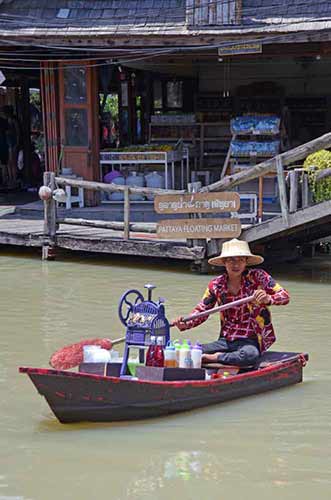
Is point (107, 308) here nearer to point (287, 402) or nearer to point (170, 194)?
point (170, 194)

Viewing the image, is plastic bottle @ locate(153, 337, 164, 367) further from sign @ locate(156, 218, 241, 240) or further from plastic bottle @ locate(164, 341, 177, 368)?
sign @ locate(156, 218, 241, 240)

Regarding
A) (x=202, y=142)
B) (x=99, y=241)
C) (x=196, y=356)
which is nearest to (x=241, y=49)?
(x=99, y=241)

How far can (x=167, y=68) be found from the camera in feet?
61.5

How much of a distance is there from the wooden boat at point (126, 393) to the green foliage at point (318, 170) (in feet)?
16.3

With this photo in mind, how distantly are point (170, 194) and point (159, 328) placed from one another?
5527 mm

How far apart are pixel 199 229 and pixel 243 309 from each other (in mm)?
4856

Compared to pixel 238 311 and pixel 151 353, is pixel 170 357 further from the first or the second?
pixel 238 311

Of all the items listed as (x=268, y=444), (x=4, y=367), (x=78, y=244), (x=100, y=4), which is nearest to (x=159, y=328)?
(x=268, y=444)

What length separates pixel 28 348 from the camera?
354 inches

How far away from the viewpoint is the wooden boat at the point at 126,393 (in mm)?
6363

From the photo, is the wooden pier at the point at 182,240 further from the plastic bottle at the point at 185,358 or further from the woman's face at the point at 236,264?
the plastic bottle at the point at 185,358

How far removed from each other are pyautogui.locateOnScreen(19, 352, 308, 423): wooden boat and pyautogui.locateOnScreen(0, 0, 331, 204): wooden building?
7821 millimetres

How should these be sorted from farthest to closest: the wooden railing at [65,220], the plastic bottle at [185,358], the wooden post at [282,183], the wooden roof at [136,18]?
1. the wooden roof at [136,18]
2. the wooden railing at [65,220]
3. the wooden post at [282,183]
4. the plastic bottle at [185,358]

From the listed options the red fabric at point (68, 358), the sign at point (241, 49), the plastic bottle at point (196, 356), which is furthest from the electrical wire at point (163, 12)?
the red fabric at point (68, 358)
